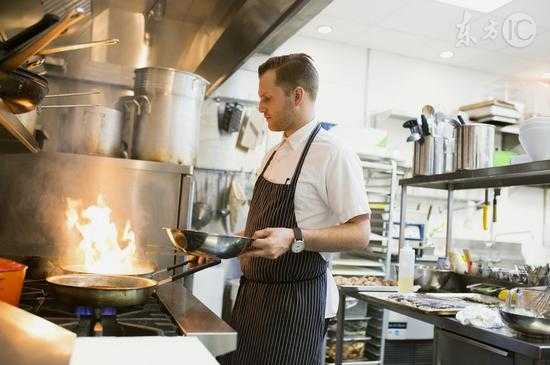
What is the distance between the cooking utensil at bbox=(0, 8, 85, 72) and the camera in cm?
88

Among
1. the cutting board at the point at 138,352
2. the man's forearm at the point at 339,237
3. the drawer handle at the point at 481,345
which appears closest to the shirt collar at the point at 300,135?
the man's forearm at the point at 339,237

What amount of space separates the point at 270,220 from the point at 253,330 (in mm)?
388

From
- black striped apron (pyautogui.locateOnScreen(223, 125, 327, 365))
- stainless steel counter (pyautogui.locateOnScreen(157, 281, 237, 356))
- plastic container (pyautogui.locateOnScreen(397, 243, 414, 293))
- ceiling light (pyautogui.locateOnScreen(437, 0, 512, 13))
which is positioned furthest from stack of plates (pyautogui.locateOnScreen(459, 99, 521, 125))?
stainless steel counter (pyautogui.locateOnScreen(157, 281, 237, 356))

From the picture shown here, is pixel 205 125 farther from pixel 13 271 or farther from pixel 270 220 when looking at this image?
pixel 13 271

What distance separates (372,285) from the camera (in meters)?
2.89

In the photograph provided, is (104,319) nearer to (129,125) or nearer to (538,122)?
(129,125)

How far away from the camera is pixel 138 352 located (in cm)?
92

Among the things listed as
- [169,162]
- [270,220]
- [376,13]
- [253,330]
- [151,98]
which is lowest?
[253,330]

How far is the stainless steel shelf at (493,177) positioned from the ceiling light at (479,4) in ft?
5.55

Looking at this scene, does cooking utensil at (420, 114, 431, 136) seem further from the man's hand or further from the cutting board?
the cutting board

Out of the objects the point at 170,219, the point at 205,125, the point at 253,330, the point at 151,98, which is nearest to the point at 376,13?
the point at 205,125

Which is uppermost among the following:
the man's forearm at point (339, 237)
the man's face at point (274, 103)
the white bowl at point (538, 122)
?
the white bowl at point (538, 122)

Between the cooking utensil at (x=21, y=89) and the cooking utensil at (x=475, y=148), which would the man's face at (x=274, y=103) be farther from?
the cooking utensil at (x=475, y=148)

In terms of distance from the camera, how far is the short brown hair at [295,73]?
1.72 meters
